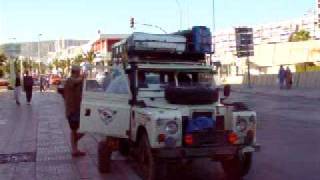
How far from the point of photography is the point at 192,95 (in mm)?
8477

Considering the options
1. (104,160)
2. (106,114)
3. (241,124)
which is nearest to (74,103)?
(106,114)

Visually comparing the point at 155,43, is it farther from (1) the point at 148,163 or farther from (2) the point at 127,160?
(1) the point at 148,163

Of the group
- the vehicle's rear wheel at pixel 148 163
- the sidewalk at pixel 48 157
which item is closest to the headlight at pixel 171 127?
the vehicle's rear wheel at pixel 148 163

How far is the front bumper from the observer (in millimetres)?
8062

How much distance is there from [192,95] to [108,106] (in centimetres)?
197

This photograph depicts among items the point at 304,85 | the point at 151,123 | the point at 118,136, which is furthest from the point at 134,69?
the point at 304,85

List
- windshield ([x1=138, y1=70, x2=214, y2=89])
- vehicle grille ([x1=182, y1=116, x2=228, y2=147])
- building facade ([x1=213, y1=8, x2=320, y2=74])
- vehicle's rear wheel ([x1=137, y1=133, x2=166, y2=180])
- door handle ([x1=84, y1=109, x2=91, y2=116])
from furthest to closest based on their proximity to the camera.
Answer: building facade ([x1=213, y1=8, x2=320, y2=74]) → door handle ([x1=84, y1=109, x2=91, y2=116]) → windshield ([x1=138, y1=70, x2=214, y2=89]) → vehicle's rear wheel ([x1=137, y1=133, x2=166, y2=180]) → vehicle grille ([x1=182, y1=116, x2=228, y2=147])

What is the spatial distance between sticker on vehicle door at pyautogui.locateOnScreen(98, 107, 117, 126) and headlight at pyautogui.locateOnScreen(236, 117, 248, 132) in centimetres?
224

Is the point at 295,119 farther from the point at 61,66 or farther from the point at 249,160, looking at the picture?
the point at 61,66

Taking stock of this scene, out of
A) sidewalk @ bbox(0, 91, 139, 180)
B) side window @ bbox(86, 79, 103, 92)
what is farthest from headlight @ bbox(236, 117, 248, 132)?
side window @ bbox(86, 79, 103, 92)

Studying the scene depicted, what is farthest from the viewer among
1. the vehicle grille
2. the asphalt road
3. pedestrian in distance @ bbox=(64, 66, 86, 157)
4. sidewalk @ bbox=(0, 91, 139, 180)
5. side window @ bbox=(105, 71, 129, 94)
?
pedestrian in distance @ bbox=(64, 66, 86, 157)

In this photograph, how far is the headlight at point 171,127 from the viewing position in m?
8.07

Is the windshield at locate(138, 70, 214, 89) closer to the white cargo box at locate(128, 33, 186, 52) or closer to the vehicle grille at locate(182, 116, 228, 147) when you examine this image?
the white cargo box at locate(128, 33, 186, 52)

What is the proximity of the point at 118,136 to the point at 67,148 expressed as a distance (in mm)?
2952
